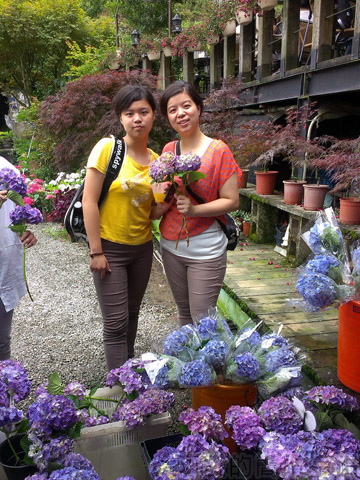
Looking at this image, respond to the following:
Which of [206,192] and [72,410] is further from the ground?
[206,192]

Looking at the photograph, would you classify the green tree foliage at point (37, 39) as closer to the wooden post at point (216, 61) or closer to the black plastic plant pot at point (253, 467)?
the wooden post at point (216, 61)

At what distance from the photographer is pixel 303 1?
19.4 ft

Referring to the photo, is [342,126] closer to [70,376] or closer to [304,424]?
[70,376]

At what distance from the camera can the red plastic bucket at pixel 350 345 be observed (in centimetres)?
188

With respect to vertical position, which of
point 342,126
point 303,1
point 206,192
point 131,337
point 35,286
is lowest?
point 35,286

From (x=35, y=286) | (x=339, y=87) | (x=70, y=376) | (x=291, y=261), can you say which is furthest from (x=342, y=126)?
(x=70, y=376)

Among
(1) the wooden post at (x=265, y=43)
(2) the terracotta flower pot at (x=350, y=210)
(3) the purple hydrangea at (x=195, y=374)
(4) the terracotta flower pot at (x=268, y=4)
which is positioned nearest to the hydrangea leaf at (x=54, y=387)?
(3) the purple hydrangea at (x=195, y=374)

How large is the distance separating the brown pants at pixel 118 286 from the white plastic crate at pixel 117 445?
66 centimetres

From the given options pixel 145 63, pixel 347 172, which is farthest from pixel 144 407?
pixel 145 63

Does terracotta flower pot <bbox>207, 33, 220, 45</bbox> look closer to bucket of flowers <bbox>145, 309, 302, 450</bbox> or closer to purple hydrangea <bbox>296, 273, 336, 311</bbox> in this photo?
purple hydrangea <bbox>296, 273, 336, 311</bbox>

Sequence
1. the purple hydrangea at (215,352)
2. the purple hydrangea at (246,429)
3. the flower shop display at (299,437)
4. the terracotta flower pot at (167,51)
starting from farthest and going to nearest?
the terracotta flower pot at (167,51), the purple hydrangea at (215,352), the purple hydrangea at (246,429), the flower shop display at (299,437)

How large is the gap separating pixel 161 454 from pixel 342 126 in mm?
5832

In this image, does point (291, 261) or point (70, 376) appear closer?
point (70, 376)

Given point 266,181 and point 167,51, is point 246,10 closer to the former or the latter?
point 266,181
